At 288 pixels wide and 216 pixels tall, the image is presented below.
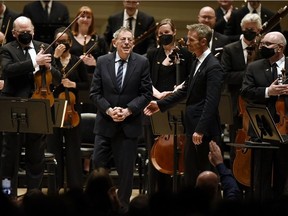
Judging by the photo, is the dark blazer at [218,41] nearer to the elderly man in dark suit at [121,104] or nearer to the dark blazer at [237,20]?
the dark blazer at [237,20]

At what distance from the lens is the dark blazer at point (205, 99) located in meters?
8.77

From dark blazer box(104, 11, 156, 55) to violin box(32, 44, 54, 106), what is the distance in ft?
7.33

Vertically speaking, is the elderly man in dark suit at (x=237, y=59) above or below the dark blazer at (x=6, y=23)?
below

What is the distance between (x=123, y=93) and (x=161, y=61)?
3.61ft

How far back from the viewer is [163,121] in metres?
9.82

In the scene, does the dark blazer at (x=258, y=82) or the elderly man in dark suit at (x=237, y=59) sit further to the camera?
the elderly man in dark suit at (x=237, y=59)

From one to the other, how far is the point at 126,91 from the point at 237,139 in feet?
4.37

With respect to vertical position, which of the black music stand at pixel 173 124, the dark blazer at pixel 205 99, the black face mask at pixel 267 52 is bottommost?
the black music stand at pixel 173 124

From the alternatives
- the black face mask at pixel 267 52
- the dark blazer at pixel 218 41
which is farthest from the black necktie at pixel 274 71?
the dark blazer at pixel 218 41

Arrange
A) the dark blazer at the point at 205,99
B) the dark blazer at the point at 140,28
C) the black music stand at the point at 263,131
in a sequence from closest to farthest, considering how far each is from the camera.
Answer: the black music stand at the point at 263,131
the dark blazer at the point at 205,99
the dark blazer at the point at 140,28

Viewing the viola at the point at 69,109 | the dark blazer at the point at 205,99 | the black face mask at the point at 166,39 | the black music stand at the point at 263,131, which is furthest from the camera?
the viola at the point at 69,109

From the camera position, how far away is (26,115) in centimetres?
913

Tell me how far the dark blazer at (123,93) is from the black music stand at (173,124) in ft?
1.08

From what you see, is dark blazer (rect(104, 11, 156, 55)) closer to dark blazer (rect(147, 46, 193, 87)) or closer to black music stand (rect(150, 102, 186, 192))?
dark blazer (rect(147, 46, 193, 87))
